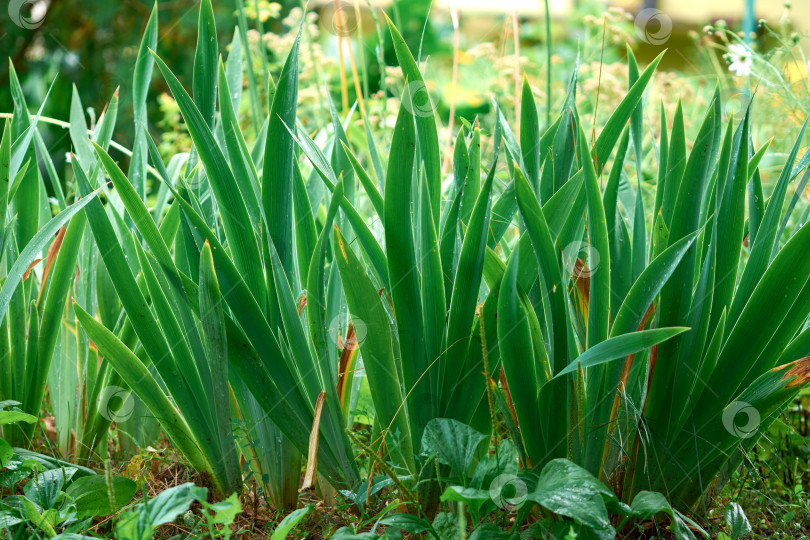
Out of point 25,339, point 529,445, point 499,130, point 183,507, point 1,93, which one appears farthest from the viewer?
point 1,93

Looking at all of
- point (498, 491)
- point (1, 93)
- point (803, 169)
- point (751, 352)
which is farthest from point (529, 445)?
point (1, 93)

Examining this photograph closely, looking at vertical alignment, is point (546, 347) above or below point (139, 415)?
above

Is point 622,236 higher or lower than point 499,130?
lower

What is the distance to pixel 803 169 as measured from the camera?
844 mm

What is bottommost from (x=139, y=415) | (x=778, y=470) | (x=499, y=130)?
(x=778, y=470)

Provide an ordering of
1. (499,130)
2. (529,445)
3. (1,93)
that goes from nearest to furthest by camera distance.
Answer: (529,445), (499,130), (1,93)

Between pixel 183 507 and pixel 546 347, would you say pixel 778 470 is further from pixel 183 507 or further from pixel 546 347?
pixel 183 507

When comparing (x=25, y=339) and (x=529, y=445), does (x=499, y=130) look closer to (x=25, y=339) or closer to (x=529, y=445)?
(x=529, y=445)

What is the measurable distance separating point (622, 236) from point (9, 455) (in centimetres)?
77

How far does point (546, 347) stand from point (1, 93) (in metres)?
3.66

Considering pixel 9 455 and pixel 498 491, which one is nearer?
pixel 498 491

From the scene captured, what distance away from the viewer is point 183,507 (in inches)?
25.0

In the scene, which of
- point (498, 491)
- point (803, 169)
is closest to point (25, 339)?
point (498, 491)

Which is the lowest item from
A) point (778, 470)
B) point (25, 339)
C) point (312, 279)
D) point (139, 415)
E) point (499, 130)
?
point (778, 470)
